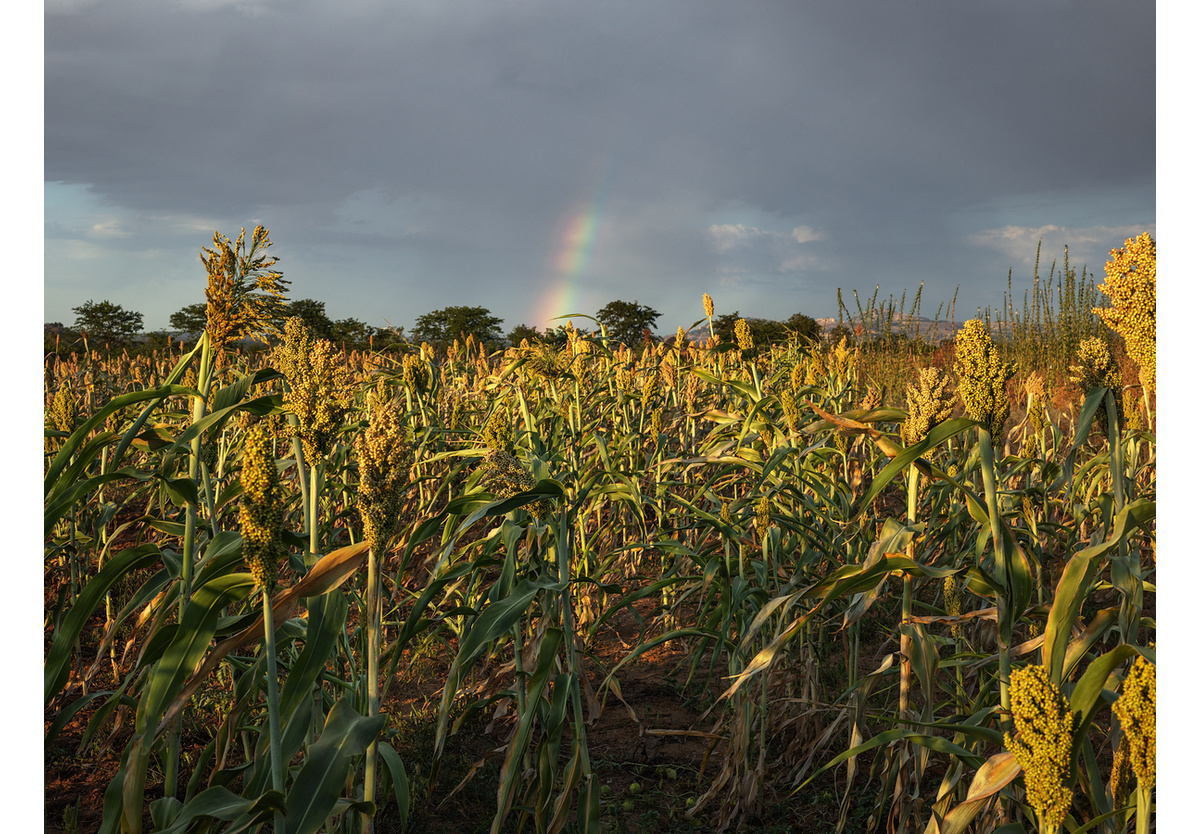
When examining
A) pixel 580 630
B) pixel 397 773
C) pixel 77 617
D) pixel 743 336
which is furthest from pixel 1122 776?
pixel 743 336

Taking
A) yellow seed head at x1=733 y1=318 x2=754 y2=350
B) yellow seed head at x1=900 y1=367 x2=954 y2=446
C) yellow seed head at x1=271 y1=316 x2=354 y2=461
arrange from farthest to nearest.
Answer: yellow seed head at x1=733 y1=318 x2=754 y2=350 < yellow seed head at x1=900 y1=367 x2=954 y2=446 < yellow seed head at x1=271 y1=316 x2=354 y2=461

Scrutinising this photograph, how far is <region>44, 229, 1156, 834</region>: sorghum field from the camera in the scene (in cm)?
104

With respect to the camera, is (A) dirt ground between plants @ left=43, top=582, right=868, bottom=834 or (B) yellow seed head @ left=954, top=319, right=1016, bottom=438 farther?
(A) dirt ground between plants @ left=43, top=582, right=868, bottom=834

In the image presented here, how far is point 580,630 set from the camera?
2.92m

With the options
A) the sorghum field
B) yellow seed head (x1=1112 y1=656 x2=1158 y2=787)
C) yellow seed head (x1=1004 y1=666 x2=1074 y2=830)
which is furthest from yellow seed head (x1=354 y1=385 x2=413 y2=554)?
yellow seed head (x1=1112 y1=656 x2=1158 y2=787)

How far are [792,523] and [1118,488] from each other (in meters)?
0.94

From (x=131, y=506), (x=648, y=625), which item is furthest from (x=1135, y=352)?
(x=131, y=506)

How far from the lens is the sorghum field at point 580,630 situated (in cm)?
104

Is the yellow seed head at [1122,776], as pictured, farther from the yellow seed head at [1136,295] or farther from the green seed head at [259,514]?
the green seed head at [259,514]

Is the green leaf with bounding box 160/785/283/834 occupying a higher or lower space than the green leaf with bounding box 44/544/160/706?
lower

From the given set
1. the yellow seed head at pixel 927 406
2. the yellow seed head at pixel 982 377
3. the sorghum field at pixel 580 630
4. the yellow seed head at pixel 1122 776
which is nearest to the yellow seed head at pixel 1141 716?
the sorghum field at pixel 580 630

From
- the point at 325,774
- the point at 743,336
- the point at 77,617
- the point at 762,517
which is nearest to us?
the point at 325,774

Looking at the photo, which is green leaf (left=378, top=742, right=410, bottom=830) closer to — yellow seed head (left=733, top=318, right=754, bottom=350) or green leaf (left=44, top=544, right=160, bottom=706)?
green leaf (left=44, top=544, right=160, bottom=706)

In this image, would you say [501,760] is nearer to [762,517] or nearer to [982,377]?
[762,517]
